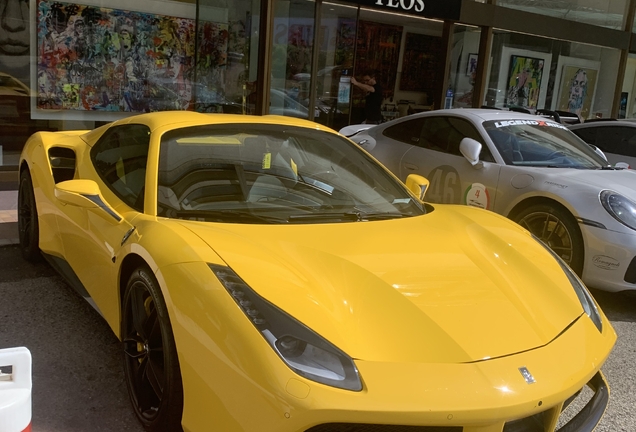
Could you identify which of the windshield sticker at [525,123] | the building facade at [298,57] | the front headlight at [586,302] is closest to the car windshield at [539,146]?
the windshield sticker at [525,123]

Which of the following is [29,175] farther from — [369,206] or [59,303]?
[369,206]

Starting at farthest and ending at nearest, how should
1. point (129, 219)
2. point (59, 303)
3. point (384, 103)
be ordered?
point (384, 103) → point (59, 303) → point (129, 219)

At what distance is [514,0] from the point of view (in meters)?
12.6

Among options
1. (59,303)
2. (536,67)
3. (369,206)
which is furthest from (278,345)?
(536,67)

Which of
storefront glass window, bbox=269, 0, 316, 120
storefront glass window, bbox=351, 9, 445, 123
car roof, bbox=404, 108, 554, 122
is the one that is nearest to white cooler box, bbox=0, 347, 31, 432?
car roof, bbox=404, 108, 554, 122

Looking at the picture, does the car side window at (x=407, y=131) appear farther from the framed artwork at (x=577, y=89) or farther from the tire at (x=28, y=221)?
the framed artwork at (x=577, y=89)

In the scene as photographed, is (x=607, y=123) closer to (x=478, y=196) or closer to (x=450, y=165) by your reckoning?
(x=450, y=165)

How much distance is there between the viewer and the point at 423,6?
35.8 feet

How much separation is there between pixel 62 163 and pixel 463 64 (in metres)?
9.88

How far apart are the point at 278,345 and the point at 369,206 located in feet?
4.71

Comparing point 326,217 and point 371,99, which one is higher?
point 371,99

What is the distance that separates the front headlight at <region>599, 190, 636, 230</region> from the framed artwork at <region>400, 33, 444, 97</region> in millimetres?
7928

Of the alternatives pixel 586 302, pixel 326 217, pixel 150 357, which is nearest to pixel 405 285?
pixel 326 217

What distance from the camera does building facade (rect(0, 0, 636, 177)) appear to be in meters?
8.23
